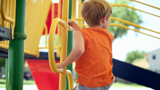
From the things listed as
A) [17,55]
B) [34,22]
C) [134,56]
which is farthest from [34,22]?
[134,56]

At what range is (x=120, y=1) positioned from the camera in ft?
52.1

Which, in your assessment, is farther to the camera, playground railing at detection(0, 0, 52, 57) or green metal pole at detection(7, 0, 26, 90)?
playground railing at detection(0, 0, 52, 57)

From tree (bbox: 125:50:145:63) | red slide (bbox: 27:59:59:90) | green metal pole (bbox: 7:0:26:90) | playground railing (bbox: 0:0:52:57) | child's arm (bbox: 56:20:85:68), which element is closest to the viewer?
child's arm (bbox: 56:20:85:68)

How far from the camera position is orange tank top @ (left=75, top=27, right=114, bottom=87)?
1.17 m

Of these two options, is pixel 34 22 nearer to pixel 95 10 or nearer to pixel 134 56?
pixel 95 10

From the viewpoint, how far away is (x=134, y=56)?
55.2 feet

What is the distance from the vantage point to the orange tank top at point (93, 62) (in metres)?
1.17

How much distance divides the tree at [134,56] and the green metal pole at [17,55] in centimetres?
1599

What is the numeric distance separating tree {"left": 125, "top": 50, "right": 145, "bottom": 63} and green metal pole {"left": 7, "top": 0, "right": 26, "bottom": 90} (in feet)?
52.5

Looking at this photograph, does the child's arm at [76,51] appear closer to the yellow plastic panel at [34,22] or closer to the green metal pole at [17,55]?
the green metal pole at [17,55]

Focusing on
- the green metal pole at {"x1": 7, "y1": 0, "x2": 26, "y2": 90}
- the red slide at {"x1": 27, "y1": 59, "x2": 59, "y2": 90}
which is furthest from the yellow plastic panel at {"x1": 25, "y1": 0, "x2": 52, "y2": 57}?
the green metal pole at {"x1": 7, "y1": 0, "x2": 26, "y2": 90}

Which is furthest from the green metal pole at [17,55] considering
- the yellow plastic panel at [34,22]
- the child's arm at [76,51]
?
the yellow plastic panel at [34,22]

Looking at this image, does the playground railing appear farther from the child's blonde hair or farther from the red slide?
the child's blonde hair

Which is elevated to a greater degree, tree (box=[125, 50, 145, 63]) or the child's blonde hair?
the child's blonde hair
